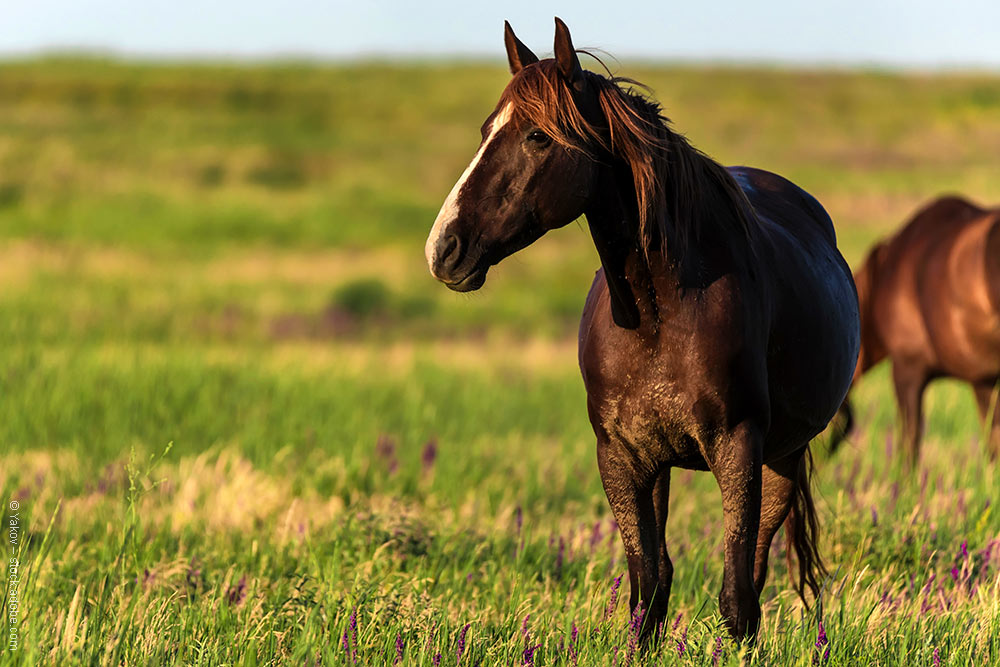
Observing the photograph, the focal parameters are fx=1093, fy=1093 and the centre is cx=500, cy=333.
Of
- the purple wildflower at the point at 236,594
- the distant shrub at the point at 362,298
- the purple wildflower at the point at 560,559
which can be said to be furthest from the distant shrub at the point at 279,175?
the purple wildflower at the point at 236,594

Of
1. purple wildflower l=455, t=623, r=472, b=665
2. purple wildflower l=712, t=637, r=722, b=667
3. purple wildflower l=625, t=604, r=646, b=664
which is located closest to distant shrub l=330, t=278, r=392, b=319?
purple wildflower l=455, t=623, r=472, b=665

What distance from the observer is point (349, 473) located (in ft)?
20.9

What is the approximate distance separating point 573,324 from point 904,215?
480 inches

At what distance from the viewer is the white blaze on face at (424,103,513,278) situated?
2875 mm

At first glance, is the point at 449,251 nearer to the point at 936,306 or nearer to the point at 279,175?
the point at 936,306

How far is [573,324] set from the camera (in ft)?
64.3

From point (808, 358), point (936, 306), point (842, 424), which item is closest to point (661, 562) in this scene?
point (808, 358)

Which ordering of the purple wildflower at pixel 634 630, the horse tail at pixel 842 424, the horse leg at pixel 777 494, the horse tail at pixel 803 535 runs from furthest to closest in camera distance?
1. the horse tail at pixel 842 424
2. the horse tail at pixel 803 535
3. the horse leg at pixel 777 494
4. the purple wildflower at pixel 634 630

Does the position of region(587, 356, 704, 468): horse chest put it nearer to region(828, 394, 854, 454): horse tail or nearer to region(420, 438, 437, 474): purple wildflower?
region(828, 394, 854, 454): horse tail

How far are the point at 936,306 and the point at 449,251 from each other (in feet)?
19.4

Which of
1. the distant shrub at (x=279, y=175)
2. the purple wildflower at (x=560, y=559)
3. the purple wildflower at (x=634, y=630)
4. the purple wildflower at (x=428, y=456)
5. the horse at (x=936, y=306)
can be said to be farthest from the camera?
the distant shrub at (x=279, y=175)

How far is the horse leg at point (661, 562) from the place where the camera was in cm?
350

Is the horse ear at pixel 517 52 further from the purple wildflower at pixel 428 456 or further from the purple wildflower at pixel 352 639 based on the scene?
the purple wildflower at pixel 428 456

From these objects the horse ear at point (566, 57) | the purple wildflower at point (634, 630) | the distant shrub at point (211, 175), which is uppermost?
the distant shrub at point (211, 175)
